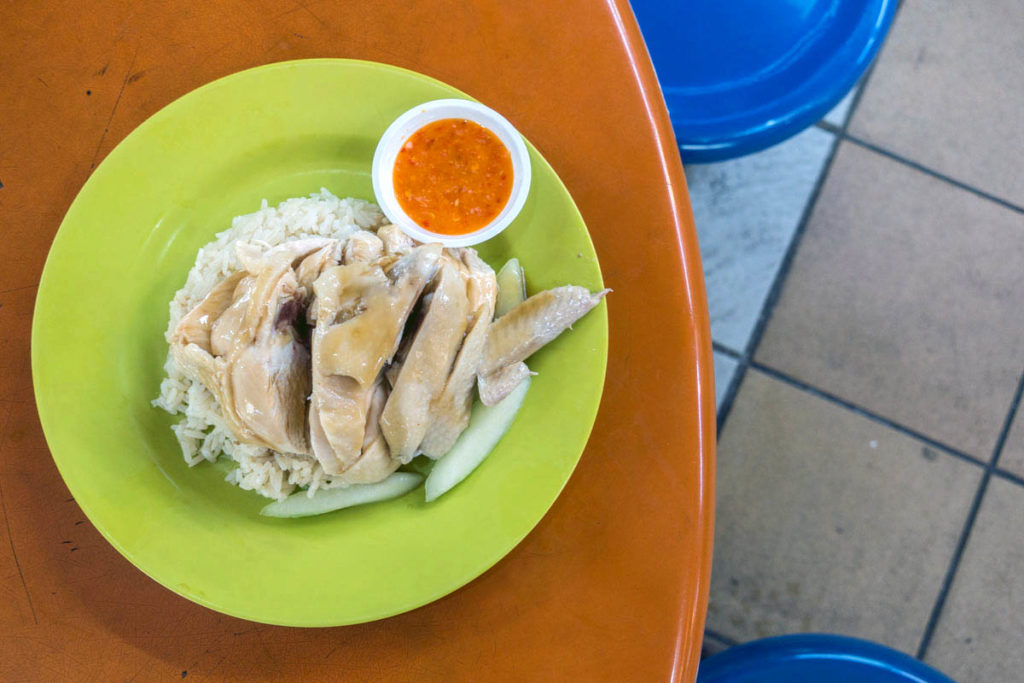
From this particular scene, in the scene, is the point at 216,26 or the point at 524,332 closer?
the point at 524,332

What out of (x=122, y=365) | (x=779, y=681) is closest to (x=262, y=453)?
(x=122, y=365)

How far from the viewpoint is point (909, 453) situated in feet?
8.89

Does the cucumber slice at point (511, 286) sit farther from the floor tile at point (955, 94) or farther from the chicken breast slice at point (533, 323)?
the floor tile at point (955, 94)

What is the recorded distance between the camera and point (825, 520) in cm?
267

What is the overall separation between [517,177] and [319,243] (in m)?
0.43

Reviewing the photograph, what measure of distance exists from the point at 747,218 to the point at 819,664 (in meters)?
1.79

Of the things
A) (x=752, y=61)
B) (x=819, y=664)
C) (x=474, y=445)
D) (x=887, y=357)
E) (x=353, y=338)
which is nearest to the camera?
(x=353, y=338)

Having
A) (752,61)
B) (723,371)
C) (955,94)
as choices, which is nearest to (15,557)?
(752,61)

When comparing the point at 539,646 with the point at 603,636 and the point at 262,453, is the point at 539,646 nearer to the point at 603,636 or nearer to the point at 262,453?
the point at 603,636

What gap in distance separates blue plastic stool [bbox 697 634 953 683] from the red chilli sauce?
1113 millimetres

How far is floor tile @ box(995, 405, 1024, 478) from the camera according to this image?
2723 mm

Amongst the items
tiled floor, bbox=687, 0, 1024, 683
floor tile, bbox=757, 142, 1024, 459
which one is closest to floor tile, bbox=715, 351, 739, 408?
tiled floor, bbox=687, 0, 1024, 683

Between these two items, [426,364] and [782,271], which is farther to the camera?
[782,271]

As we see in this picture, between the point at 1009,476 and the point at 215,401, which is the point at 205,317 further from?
the point at 1009,476
